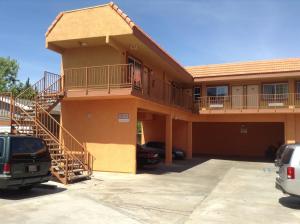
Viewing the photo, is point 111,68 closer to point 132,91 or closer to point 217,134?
point 132,91

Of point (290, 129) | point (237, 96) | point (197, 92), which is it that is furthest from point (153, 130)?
point (290, 129)

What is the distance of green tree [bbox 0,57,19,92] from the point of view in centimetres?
5445

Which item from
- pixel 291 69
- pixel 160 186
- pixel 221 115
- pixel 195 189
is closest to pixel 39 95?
pixel 160 186

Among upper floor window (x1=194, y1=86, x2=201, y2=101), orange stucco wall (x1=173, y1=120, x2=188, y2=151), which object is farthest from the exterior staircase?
upper floor window (x1=194, y1=86, x2=201, y2=101)

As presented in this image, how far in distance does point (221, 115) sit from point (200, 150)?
712 cm

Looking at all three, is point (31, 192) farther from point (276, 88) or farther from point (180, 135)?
point (276, 88)

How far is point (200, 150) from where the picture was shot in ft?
105

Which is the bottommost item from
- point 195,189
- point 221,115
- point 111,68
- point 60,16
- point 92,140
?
point 195,189

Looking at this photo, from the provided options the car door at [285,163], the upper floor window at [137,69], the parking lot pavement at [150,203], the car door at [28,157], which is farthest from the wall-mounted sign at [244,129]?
the car door at [28,157]

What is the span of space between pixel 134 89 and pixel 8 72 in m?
46.2

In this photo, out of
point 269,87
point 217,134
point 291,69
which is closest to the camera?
point 291,69

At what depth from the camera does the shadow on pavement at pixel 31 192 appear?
9.86 meters

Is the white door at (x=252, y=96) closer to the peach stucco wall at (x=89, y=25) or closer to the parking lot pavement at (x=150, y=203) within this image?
the parking lot pavement at (x=150, y=203)

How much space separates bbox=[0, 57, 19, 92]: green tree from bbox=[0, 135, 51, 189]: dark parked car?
1879 inches
